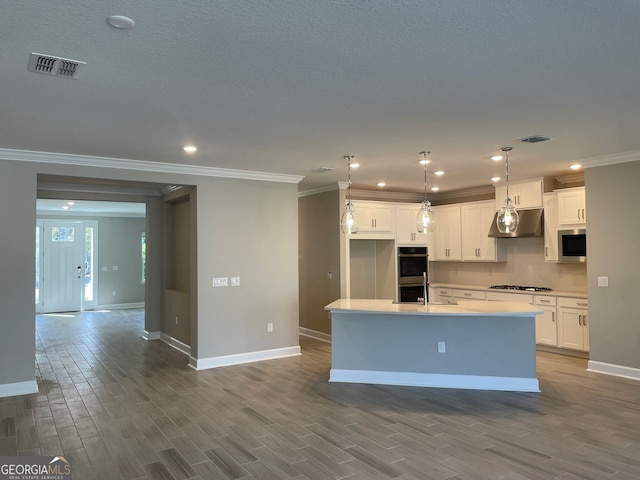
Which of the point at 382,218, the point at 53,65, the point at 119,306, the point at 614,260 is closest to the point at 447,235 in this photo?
the point at 382,218

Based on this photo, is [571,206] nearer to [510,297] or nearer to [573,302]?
[573,302]

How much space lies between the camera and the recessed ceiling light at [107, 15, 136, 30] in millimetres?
2145

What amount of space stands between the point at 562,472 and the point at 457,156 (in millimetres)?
3395

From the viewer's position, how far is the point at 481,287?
7.67 meters

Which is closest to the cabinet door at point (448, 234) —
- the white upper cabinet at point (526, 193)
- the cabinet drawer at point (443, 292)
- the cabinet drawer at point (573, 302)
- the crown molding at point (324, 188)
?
the cabinet drawer at point (443, 292)

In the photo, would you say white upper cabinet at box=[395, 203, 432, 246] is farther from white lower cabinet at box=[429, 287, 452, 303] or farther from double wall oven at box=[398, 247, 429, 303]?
white lower cabinet at box=[429, 287, 452, 303]

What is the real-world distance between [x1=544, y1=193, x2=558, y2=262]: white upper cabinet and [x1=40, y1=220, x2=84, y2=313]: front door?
10809mm

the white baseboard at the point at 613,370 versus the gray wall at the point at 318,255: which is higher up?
the gray wall at the point at 318,255

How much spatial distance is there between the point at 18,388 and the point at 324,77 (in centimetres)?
469

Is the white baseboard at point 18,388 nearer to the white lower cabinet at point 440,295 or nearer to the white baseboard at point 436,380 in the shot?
the white baseboard at point 436,380

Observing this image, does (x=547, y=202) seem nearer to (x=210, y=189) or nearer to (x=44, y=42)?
(x=210, y=189)

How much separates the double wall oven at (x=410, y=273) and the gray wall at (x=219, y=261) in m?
2.15

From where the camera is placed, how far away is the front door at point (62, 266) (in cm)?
1132

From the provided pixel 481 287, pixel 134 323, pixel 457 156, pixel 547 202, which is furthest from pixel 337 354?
pixel 134 323
